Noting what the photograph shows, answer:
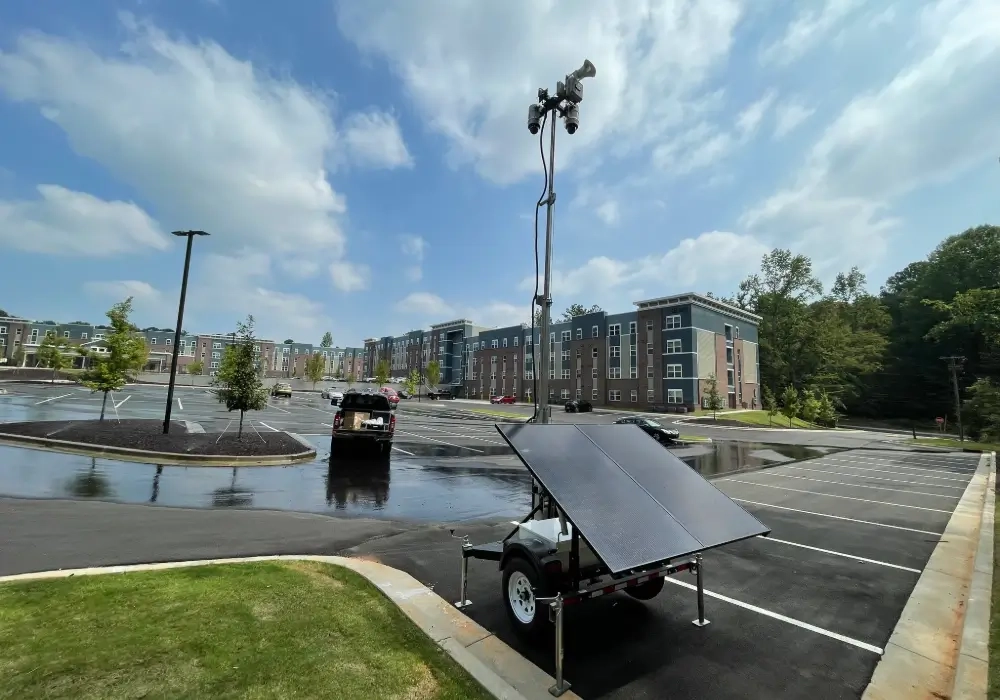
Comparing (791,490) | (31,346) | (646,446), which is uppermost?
(31,346)

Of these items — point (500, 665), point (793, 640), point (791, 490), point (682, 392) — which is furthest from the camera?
point (682, 392)

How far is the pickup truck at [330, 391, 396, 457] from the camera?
57.2 feet

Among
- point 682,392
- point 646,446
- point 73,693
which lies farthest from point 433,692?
point 682,392

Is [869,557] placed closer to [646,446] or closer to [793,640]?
[793,640]

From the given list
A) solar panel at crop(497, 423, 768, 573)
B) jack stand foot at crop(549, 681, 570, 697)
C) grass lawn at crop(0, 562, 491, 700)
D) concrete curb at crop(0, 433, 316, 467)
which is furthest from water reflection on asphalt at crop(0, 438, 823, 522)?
jack stand foot at crop(549, 681, 570, 697)

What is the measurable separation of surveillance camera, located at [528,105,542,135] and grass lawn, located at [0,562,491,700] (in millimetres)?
6031

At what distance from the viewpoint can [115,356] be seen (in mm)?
18391

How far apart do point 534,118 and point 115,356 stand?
20645 mm

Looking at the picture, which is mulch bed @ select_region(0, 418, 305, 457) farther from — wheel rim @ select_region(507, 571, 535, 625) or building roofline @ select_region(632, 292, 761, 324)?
building roofline @ select_region(632, 292, 761, 324)

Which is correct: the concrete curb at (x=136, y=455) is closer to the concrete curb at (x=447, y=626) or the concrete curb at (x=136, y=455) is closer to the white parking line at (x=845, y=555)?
the concrete curb at (x=447, y=626)

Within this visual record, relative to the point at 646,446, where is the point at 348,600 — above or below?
below

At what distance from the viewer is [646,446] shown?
5.84 metres

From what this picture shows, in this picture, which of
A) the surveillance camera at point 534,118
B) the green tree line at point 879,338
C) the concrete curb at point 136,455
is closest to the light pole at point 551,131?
the surveillance camera at point 534,118

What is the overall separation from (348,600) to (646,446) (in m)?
4.01
